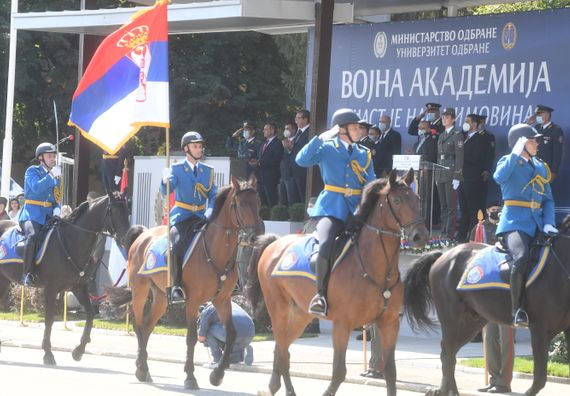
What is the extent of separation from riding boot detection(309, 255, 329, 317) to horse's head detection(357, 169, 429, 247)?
0.66m

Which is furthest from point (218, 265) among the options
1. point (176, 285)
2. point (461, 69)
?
point (461, 69)

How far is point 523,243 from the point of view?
44.4ft

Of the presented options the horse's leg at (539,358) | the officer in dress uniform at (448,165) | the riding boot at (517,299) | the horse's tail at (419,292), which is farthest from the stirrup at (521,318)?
the officer in dress uniform at (448,165)

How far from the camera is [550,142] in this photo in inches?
855

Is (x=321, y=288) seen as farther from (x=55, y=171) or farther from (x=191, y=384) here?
(x=55, y=171)

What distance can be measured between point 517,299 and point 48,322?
25.5 ft

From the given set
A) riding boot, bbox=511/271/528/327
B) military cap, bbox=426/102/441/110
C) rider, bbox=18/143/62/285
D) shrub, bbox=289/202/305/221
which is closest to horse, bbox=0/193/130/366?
rider, bbox=18/143/62/285

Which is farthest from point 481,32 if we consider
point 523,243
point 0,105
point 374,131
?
point 0,105

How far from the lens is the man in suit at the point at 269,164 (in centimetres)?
2550

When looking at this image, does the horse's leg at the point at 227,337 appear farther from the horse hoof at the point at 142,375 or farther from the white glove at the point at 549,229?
the white glove at the point at 549,229

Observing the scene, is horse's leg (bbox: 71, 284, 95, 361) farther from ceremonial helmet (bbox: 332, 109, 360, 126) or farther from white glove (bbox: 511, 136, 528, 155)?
white glove (bbox: 511, 136, 528, 155)

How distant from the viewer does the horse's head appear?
12680 mm

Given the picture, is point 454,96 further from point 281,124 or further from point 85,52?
point 281,124

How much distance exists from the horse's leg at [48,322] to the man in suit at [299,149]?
7.61 m
